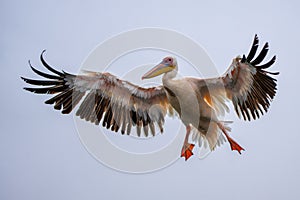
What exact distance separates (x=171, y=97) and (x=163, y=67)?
587mm

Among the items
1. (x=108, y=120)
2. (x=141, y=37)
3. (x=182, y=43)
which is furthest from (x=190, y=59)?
(x=108, y=120)

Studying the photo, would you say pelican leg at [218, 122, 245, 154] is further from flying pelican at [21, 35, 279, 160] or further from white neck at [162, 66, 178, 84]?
white neck at [162, 66, 178, 84]

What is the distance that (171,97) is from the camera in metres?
8.84

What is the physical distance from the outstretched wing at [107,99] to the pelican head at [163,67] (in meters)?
0.54

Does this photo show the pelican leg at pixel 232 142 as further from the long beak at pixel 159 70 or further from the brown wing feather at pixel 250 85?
the long beak at pixel 159 70

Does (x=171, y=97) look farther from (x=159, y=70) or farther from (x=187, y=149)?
(x=187, y=149)

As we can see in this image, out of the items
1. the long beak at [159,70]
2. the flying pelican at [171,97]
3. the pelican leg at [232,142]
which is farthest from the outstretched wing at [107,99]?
the pelican leg at [232,142]

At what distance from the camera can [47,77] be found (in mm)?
8859

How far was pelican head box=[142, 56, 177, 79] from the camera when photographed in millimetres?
8867

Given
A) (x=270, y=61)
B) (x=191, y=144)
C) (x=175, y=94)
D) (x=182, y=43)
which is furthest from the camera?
(x=182, y=43)

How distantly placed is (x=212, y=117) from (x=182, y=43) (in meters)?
1.99

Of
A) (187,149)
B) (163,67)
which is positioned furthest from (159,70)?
(187,149)

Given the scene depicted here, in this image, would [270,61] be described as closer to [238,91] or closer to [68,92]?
[238,91]

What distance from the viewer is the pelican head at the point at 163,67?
8.87 m
